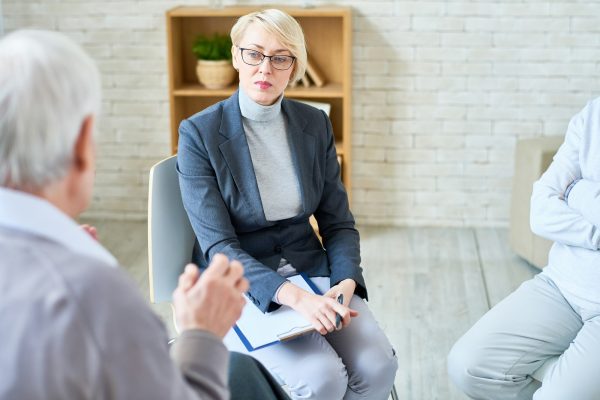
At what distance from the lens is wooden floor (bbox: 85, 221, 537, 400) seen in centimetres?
297

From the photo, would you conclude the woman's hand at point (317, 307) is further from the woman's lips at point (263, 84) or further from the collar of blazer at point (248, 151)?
the woman's lips at point (263, 84)

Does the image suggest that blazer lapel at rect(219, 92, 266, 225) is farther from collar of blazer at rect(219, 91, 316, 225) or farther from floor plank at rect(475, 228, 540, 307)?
floor plank at rect(475, 228, 540, 307)

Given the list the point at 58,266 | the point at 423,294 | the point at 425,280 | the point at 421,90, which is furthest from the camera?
the point at 421,90

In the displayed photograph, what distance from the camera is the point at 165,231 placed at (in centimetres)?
226

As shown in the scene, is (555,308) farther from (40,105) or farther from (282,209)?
(40,105)

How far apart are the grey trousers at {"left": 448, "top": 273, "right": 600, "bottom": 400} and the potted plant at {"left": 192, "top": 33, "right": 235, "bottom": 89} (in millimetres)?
2080

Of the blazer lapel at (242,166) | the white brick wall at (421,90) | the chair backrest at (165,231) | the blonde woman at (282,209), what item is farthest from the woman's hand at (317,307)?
the white brick wall at (421,90)

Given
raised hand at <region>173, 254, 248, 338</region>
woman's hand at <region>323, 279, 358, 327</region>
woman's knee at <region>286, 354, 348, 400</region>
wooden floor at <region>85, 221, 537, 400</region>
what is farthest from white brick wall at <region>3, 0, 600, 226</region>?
raised hand at <region>173, 254, 248, 338</region>

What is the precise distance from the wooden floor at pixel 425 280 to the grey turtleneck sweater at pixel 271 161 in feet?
2.76

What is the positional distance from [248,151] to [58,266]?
1.22m

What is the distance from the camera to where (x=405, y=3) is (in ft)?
13.1

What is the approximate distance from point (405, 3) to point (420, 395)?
1987 mm

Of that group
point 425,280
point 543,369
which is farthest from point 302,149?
point 425,280

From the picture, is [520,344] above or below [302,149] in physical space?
below
